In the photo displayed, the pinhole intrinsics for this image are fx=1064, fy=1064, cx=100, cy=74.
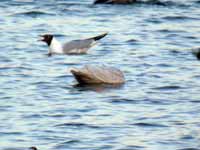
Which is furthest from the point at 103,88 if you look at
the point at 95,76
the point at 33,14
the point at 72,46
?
the point at 33,14

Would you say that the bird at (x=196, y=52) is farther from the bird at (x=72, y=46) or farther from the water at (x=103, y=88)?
the bird at (x=72, y=46)

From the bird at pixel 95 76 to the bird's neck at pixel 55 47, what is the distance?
10.6 feet

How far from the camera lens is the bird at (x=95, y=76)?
609 inches

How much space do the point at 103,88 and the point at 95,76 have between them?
28 cm

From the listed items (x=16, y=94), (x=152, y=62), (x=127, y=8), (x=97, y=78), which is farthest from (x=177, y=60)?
(x=127, y=8)

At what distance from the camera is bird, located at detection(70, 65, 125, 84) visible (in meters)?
15.5

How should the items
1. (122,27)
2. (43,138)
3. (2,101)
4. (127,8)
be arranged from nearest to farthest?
(43,138)
(2,101)
(122,27)
(127,8)

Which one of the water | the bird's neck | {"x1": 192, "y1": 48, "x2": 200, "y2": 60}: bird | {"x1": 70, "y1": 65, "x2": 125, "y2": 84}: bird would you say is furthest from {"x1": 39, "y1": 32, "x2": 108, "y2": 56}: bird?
{"x1": 70, "y1": 65, "x2": 125, "y2": 84}: bird

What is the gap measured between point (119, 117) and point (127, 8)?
414 inches

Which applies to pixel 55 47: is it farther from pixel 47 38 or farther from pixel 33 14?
pixel 33 14

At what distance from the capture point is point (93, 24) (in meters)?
21.7

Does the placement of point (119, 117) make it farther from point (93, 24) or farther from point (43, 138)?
point (93, 24)

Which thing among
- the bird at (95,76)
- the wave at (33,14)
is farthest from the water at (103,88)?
the bird at (95,76)

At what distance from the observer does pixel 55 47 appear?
19.0m
